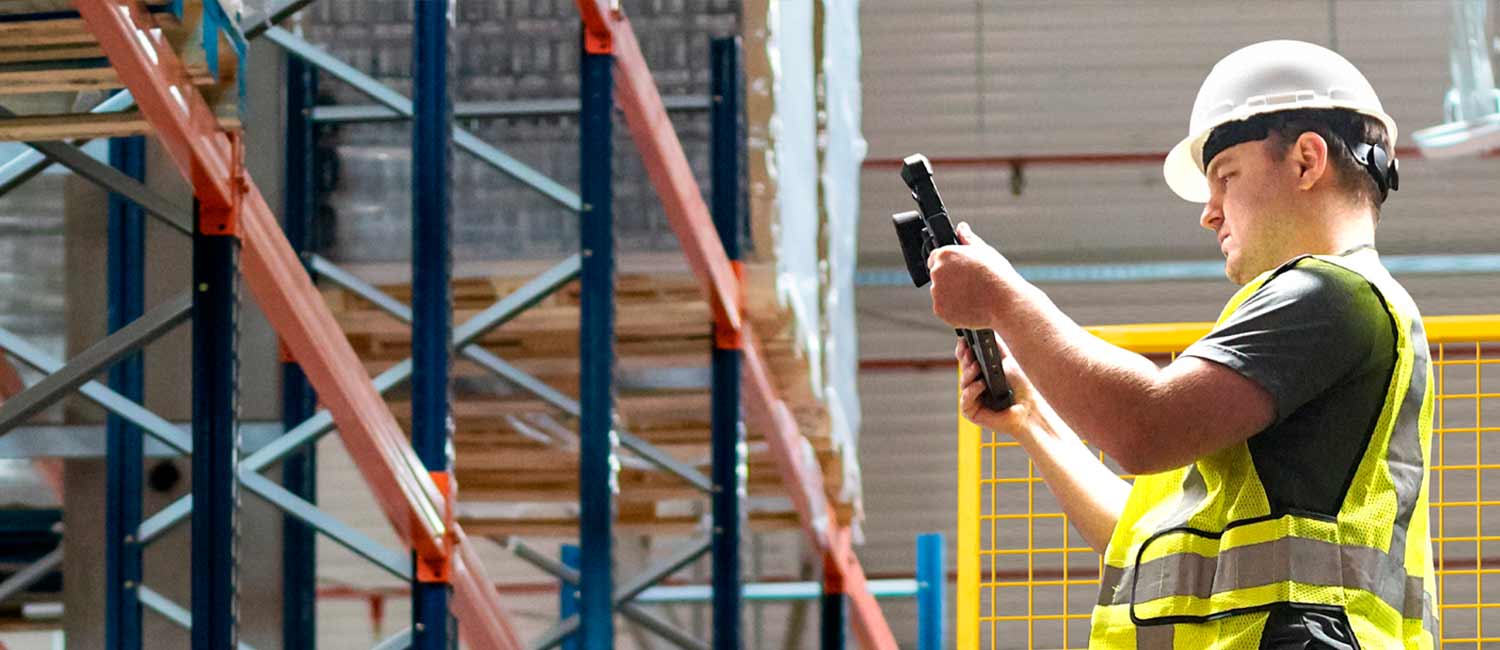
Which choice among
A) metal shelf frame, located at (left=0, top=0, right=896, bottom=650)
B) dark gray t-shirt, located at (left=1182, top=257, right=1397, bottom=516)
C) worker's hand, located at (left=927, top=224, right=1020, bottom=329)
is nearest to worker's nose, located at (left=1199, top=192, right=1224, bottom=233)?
dark gray t-shirt, located at (left=1182, top=257, right=1397, bottom=516)

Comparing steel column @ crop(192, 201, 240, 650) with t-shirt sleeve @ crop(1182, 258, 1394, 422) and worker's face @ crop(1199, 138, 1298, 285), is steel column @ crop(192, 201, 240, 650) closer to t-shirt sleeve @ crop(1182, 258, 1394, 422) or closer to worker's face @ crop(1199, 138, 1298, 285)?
worker's face @ crop(1199, 138, 1298, 285)

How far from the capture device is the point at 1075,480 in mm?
3311

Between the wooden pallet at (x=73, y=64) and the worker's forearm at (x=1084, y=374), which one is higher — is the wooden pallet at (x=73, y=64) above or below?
above

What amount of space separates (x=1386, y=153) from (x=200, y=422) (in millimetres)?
2893

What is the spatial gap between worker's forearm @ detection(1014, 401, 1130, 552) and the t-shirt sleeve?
2.34 ft

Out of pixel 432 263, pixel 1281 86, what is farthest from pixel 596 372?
pixel 1281 86

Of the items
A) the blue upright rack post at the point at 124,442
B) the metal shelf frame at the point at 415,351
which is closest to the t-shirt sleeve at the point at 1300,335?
the metal shelf frame at the point at 415,351

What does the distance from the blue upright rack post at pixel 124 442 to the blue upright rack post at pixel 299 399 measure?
60cm

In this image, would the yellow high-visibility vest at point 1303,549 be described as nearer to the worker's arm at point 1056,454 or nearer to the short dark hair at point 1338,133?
the short dark hair at point 1338,133

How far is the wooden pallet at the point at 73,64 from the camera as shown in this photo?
416cm

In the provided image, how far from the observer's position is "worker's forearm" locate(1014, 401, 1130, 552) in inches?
129

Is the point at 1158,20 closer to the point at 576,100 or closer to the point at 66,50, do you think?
the point at 576,100

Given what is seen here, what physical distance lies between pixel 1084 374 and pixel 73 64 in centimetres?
271

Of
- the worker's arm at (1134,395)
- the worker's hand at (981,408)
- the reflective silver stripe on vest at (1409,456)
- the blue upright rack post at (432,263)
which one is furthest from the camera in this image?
the blue upright rack post at (432,263)
